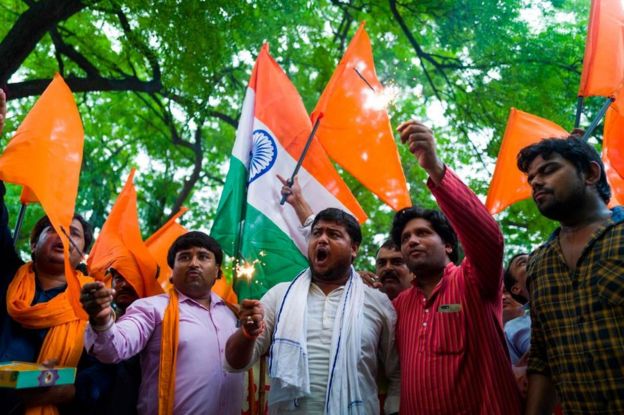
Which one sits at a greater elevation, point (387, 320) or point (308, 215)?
point (308, 215)

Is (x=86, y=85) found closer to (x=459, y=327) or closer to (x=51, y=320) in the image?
(x=51, y=320)

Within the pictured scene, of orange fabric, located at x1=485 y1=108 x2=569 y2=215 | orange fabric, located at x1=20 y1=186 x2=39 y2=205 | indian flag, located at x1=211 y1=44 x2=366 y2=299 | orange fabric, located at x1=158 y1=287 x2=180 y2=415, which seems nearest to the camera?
orange fabric, located at x1=158 y1=287 x2=180 y2=415

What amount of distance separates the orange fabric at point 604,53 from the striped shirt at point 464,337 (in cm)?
201

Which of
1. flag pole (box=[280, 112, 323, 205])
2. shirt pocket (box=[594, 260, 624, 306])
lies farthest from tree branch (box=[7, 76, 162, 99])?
shirt pocket (box=[594, 260, 624, 306])

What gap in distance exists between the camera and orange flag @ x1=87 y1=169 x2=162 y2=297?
3641 mm

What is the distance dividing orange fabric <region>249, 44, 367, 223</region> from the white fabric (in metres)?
1.41

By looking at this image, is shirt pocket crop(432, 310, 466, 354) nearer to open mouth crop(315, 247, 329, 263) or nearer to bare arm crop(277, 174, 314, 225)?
open mouth crop(315, 247, 329, 263)

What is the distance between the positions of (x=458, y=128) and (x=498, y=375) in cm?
581

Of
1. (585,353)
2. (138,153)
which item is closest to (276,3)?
(585,353)

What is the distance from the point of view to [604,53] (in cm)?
372

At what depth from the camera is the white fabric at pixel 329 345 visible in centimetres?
247

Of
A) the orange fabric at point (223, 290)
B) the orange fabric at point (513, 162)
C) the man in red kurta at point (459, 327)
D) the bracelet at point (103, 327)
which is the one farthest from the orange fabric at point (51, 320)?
the orange fabric at point (513, 162)

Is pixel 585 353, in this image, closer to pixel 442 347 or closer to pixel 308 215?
pixel 442 347

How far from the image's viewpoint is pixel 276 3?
225 inches
